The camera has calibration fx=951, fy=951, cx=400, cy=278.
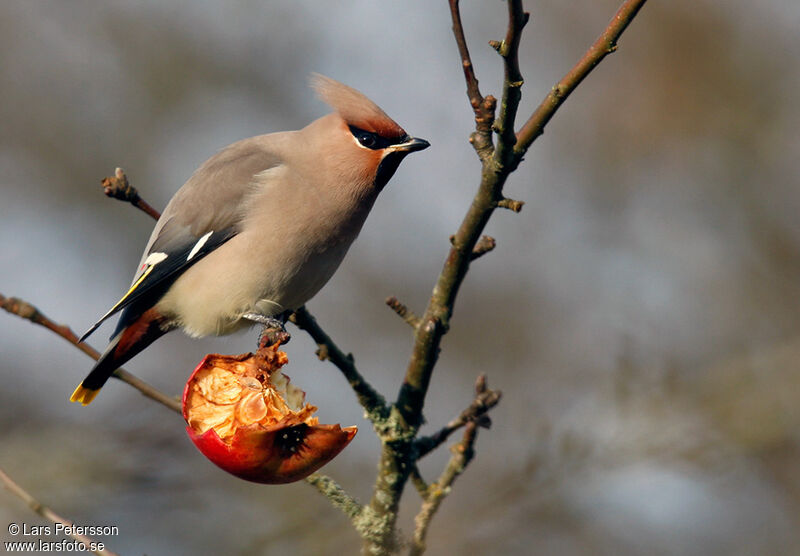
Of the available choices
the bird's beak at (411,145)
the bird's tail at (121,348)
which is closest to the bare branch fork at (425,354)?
the bird's tail at (121,348)

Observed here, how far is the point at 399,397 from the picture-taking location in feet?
11.8

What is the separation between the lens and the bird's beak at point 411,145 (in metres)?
4.26

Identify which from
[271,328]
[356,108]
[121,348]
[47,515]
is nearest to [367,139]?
[356,108]

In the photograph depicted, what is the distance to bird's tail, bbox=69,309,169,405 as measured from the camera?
409 centimetres

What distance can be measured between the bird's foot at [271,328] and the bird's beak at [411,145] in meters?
0.90

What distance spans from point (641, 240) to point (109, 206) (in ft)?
14.6

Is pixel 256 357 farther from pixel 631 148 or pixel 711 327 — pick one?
pixel 631 148

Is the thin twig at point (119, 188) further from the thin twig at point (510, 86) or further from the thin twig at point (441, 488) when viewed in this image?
the thin twig at point (441, 488)

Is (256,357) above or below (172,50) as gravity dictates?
below

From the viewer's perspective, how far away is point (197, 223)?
14.2ft

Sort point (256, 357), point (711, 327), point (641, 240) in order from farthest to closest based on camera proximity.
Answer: point (641, 240) → point (711, 327) → point (256, 357)

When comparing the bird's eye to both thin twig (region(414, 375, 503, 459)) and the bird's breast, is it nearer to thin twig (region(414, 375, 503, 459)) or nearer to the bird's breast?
the bird's breast

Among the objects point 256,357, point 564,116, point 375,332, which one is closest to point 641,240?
point 564,116

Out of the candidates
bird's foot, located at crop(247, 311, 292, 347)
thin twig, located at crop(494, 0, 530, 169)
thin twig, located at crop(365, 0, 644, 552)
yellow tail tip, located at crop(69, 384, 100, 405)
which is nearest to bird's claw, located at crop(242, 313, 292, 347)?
bird's foot, located at crop(247, 311, 292, 347)
